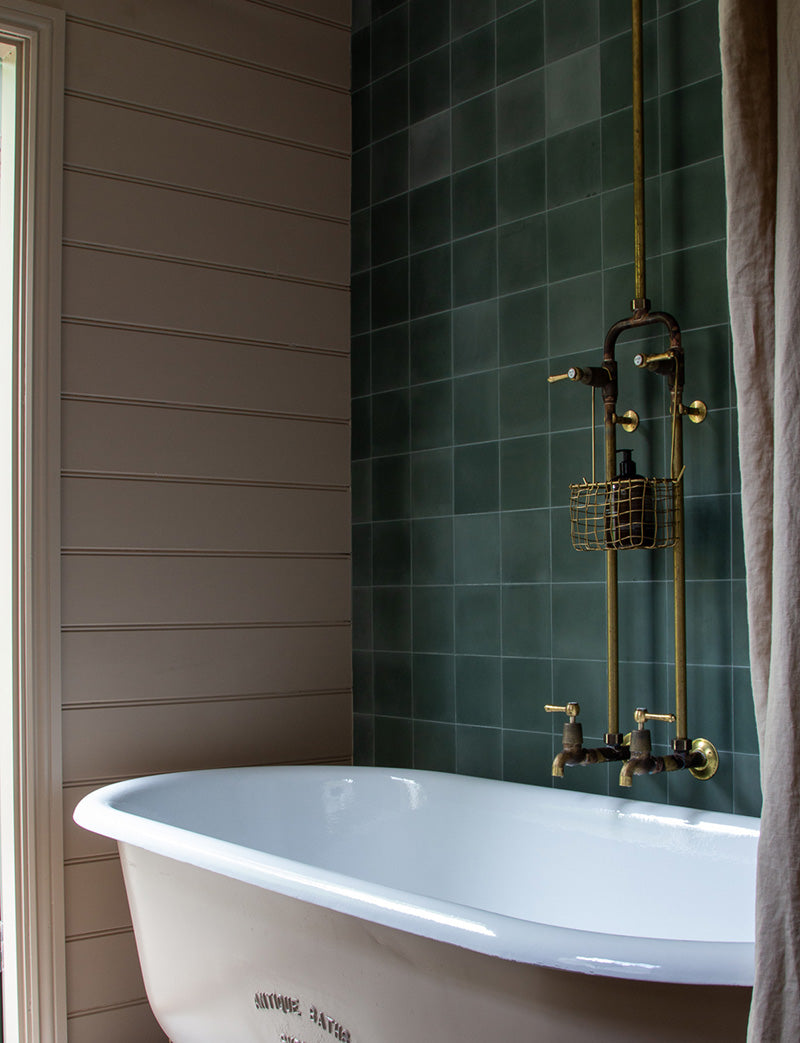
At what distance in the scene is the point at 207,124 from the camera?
284cm

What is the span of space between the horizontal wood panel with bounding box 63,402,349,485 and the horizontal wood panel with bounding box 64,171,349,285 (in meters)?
0.40

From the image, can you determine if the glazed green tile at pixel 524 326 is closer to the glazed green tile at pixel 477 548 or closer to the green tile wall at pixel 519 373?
the green tile wall at pixel 519 373

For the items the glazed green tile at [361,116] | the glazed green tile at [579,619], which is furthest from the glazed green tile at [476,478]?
the glazed green tile at [361,116]

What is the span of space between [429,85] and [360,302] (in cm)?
58

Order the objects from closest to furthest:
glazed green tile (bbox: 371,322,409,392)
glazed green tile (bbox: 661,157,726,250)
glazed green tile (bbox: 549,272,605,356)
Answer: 1. glazed green tile (bbox: 661,157,726,250)
2. glazed green tile (bbox: 549,272,605,356)
3. glazed green tile (bbox: 371,322,409,392)

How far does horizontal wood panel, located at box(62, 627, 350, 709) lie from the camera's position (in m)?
2.58

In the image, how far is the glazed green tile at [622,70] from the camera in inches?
88.7

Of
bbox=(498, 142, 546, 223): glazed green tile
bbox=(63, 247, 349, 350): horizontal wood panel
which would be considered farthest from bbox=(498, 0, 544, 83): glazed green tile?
bbox=(63, 247, 349, 350): horizontal wood panel

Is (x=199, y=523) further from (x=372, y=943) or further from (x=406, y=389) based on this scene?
(x=372, y=943)

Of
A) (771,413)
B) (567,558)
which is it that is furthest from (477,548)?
(771,413)

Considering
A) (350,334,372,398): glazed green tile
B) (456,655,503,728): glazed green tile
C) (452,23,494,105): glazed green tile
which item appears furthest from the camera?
(350,334,372,398): glazed green tile

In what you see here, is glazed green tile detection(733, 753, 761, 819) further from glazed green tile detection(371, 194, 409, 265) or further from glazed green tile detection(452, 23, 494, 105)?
glazed green tile detection(452, 23, 494, 105)

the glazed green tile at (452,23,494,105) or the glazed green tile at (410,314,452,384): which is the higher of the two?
the glazed green tile at (452,23,494,105)

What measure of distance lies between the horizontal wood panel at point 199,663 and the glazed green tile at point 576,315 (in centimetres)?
102
